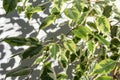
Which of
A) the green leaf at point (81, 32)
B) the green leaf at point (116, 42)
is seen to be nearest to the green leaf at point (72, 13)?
the green leaf at point (81, 32)

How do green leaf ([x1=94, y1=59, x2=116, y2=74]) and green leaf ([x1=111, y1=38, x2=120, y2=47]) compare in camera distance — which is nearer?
green leaf ([x1=94, y1=59, x2=116, y2=74])

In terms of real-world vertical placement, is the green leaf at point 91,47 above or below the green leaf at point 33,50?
below

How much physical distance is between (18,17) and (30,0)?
0.12 meters

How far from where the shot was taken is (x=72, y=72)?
4.53 ft

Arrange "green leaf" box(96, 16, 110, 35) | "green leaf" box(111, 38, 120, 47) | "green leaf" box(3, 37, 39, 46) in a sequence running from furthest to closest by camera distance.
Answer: "green leaf" box(111, 38, 120, 47) < "green leaf" box(96, 16, 110, 35) < "green leaf" box(3, 37, 39, 46)

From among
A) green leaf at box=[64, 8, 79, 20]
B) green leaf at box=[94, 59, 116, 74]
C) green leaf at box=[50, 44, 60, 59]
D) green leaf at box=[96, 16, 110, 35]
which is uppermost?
green leaf at box=[64, 8, 79, 20]

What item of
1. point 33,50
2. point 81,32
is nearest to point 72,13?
point 81,32

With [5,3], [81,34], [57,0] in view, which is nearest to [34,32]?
[57,0]

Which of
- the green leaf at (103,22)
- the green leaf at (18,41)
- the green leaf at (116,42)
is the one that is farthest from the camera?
the green leaf at (116,42)

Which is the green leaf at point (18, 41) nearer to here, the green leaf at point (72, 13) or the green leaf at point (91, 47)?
the green leaf at point (72, 13)

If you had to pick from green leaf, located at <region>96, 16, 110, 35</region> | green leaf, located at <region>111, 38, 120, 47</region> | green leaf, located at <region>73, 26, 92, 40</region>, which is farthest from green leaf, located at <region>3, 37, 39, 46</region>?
green leaf, located at <region>111, 38, 120, 47</region>

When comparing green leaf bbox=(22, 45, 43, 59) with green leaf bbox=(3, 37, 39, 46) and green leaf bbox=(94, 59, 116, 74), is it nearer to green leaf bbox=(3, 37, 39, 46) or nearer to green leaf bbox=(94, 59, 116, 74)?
green leaf bbox=(3, 37, 39, 46)

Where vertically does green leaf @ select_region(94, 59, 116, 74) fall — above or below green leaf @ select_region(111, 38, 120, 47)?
above

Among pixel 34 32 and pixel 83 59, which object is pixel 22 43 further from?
pixel 34 32
